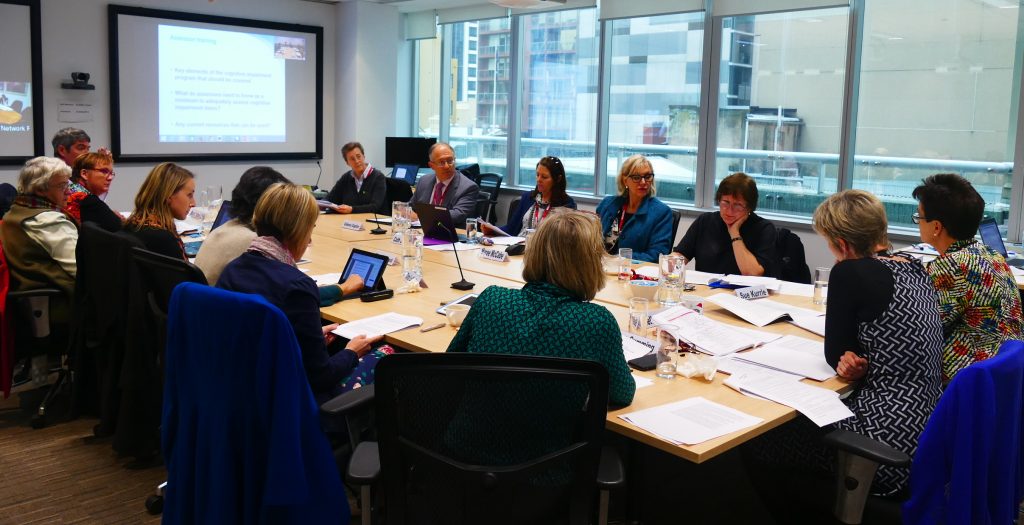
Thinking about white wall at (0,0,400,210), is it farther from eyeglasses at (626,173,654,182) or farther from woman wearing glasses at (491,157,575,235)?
eyeglasses at (626,173,654,182)

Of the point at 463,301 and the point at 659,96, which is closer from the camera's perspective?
the point at 463,301

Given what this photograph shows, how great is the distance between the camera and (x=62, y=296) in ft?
12.8

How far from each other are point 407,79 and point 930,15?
19.6ft

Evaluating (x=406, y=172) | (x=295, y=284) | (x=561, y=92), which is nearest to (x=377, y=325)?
(x=295, y=284)

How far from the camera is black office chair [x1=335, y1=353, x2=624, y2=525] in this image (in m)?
1.69

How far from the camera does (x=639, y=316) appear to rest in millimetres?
2887

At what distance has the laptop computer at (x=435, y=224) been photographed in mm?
Answer: 4906

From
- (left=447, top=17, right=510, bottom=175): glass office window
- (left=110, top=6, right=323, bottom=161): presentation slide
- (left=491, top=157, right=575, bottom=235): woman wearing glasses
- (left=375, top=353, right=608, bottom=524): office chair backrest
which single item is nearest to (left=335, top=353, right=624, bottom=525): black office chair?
(left=375, top=353, right=608, bottom=524): office chair backrest

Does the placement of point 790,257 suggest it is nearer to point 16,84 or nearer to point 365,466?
point 365,466

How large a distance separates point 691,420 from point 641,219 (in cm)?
288

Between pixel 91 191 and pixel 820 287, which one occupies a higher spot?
pixel 91 191

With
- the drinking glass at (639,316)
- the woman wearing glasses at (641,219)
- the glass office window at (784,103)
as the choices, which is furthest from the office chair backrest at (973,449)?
the glass office window at (784,103)

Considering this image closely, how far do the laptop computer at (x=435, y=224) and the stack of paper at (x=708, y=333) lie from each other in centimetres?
204

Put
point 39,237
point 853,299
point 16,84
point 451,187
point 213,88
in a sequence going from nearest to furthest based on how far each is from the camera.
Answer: point 853,299, point 39,237, point 451,187, point 16,84, point 213,88
